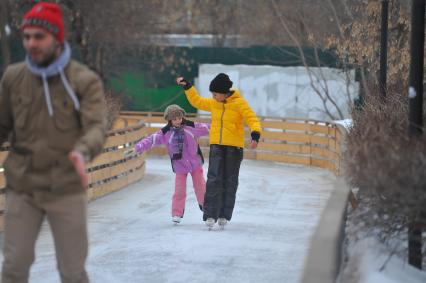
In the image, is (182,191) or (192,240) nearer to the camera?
(192,240)

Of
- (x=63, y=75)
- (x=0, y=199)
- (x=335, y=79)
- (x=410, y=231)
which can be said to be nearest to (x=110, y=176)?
(x=0, y=199)

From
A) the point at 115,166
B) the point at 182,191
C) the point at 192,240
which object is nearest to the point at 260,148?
the point at 115,166

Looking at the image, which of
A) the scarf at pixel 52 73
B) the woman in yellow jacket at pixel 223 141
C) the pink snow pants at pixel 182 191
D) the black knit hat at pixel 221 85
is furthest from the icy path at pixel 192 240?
the scarf at pixel 52 73

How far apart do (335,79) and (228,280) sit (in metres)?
20.1

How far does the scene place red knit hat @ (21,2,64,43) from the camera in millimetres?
5098

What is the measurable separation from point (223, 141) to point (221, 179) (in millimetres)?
456

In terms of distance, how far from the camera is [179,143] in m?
11.1

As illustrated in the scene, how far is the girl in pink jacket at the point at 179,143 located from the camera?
11.0 m

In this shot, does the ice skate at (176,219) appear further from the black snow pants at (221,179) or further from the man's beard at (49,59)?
the man's beard at (49,59)

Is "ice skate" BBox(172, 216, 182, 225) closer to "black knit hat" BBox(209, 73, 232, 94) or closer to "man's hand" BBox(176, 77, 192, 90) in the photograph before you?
"man's hand" BBox(176, 77, 192, 90)

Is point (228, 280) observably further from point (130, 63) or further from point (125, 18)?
point (130, 63)

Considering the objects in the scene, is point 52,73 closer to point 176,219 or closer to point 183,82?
point 183,82

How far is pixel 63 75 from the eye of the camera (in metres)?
5.13

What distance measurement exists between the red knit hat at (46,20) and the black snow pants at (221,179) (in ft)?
17.8
